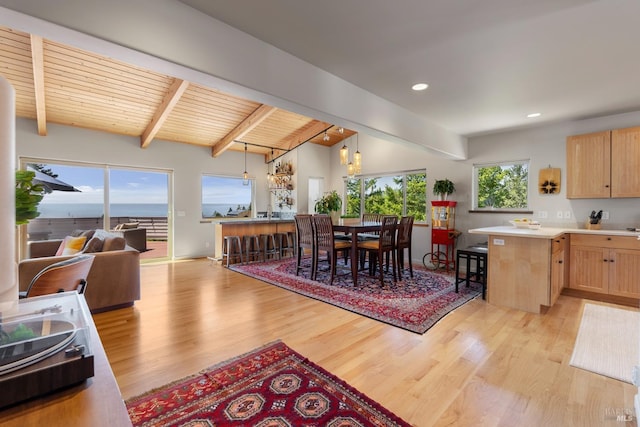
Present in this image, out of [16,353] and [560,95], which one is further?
[560,95]

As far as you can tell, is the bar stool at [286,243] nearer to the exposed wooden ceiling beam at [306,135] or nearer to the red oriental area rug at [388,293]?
the red oriental area rug at [388,293]

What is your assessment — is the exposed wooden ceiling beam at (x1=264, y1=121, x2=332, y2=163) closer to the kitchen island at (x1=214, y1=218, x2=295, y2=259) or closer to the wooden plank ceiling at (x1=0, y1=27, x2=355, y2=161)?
the wooden plank ceiling at (x1=0, y1=27, x2=355, y2=161)

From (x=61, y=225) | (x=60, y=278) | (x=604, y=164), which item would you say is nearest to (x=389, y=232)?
(x=604, y=164)

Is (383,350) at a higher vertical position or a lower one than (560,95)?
lower

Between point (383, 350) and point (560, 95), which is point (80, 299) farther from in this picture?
point (560, 95)

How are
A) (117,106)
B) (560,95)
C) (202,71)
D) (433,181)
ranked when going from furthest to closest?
(433,181), (117,106), (560,95), (202,71)

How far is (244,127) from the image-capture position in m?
5.85

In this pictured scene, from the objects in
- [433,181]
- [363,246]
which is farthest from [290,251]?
[433,181]

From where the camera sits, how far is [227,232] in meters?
6.02

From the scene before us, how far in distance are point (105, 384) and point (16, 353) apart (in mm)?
253

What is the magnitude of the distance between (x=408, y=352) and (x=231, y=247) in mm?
4316

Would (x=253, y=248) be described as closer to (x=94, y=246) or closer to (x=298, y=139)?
(x=298, y=139)

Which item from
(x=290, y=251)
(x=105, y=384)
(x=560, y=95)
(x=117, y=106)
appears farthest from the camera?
(x=290, y=251)

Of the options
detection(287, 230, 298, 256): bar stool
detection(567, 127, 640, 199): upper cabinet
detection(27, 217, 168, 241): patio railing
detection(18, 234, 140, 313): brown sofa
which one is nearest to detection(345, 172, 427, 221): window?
detection(287, 230, 298, 256): bar stool
